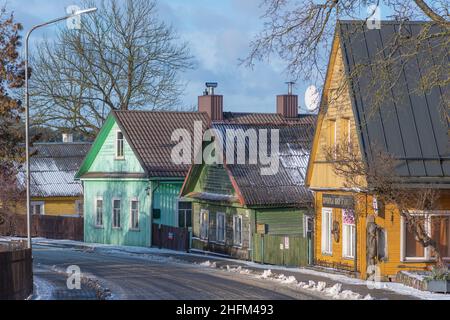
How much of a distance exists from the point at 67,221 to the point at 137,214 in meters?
7.55

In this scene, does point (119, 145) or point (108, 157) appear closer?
point (119, 145)

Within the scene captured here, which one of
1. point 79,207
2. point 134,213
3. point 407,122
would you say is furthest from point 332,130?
point 79,207

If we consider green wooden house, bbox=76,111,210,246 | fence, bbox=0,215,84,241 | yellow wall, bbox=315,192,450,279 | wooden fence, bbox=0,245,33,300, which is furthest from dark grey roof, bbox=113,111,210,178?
wooden fence, bbox=0,245,33,300

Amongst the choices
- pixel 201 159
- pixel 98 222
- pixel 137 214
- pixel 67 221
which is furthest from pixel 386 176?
pixel 67 221

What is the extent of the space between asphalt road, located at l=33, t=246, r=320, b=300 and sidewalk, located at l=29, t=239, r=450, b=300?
75 cm

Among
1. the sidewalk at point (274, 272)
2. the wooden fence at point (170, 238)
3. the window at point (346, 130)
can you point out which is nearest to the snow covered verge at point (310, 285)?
the sidewalk at point (274, 272)

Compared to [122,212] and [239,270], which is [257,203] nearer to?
[239,270]

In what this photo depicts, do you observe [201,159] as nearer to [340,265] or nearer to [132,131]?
[132,131]

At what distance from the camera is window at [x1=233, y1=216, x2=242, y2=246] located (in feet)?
136

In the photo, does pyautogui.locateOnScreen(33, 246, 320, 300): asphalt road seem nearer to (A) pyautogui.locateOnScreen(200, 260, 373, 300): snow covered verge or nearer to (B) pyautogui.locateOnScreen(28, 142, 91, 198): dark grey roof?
(A) pyautogui.locateOnScreen(200, 260, 373, 300): snow covered verge

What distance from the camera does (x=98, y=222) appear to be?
174ft

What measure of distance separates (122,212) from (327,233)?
1867 cm

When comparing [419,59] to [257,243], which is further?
[257,243]

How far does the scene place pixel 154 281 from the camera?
1191 inches
